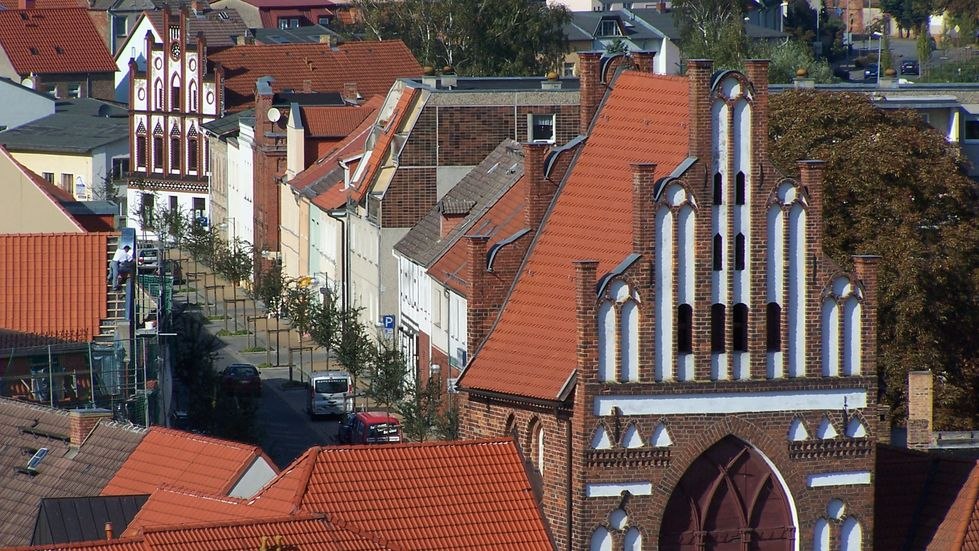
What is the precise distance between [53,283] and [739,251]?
29171mm

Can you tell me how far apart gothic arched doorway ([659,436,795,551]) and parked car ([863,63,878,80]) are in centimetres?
12588

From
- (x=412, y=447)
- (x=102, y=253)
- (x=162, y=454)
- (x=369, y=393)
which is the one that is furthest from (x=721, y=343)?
(x=369, y=393)

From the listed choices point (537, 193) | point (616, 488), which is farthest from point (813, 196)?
point (616, 488)

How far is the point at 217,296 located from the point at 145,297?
44.2 m

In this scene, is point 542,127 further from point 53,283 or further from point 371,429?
point 53,283

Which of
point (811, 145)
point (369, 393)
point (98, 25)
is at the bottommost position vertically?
point (369, 393)

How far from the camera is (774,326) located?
137 ft

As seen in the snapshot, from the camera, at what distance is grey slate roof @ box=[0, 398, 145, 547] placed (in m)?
50.6

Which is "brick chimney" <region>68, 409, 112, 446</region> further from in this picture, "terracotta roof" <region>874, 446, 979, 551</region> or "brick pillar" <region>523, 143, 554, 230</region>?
"terracotta roof" <region>874, 446, 979, 551</region>

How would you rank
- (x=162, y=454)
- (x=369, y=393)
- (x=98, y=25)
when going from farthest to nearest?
(x=98, y=25)
(x=369, y=393)
(x=162, y=454)

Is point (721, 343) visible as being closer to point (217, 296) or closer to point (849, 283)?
point (849, 283)

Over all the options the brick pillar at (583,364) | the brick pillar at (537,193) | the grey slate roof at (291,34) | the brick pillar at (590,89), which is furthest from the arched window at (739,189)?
the grey slate roof at (291,34)

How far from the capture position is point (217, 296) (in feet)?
372

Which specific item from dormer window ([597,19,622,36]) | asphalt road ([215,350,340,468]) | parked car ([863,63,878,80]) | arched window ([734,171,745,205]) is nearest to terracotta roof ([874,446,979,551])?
arched window ([734,171,745,205])
